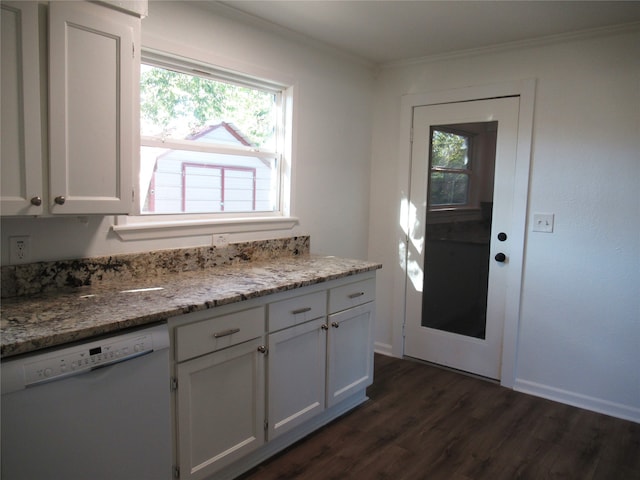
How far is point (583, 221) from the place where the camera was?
2928 mm

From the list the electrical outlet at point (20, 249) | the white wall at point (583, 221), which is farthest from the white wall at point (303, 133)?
the white wall at point (583, 221)

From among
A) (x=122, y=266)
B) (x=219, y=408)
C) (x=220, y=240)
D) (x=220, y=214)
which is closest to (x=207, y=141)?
(x=220, y=214)

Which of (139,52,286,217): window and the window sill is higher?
(139,52,286,217): window

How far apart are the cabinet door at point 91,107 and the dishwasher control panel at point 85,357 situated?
0.56m

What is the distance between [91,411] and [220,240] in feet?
4.27

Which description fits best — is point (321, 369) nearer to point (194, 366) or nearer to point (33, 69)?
point (194, 366)

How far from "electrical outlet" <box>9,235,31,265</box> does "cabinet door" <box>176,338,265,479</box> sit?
2.62 ft

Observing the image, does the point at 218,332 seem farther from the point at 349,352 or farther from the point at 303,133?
the point at 303,133

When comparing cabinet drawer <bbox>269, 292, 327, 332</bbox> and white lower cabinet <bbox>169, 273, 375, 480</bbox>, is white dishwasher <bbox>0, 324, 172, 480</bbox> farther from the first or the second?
cabinet drawer <bbox>269, 292, 327, 332</bbox>

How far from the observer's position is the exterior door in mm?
3229

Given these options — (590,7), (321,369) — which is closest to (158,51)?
(321,369)

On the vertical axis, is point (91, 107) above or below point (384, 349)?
above

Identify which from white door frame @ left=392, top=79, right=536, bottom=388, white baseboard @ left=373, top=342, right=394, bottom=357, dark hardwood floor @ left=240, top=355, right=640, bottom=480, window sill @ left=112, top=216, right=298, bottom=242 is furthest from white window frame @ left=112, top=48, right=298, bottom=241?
white baseboard @ left=373, top=342, right=394, bottom=357

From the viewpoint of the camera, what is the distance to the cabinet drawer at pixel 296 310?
7.38ft
